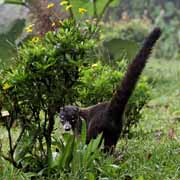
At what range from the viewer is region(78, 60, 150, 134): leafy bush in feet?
18.5

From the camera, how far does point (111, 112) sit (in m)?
4.76

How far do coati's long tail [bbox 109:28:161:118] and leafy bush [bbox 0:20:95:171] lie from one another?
0.40 metres

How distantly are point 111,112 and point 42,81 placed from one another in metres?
0.80

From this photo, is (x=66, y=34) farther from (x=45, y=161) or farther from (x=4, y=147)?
(x=4, y=147)

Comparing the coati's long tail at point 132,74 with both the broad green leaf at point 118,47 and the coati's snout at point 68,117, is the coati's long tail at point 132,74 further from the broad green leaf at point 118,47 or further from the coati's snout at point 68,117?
the broad green leaf at point 118,47

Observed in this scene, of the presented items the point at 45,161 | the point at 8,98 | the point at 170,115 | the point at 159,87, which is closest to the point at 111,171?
the point at 45,161

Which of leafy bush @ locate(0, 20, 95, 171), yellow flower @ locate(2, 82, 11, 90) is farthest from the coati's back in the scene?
yellow flower @ locate(2, 82, 11, 90)

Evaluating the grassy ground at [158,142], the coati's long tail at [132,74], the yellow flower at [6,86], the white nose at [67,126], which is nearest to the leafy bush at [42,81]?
the yellow flower at [6,86]

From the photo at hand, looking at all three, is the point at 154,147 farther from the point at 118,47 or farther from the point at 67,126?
the point at 118,47

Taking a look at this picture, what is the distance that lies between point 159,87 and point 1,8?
163 inches

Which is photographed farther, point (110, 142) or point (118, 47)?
point (118, 47)

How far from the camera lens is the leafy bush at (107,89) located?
222 inches

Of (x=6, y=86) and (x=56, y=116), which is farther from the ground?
(x=6, y=86)

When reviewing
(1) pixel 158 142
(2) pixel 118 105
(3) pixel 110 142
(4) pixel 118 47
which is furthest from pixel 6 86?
(4) pixel 118 47
